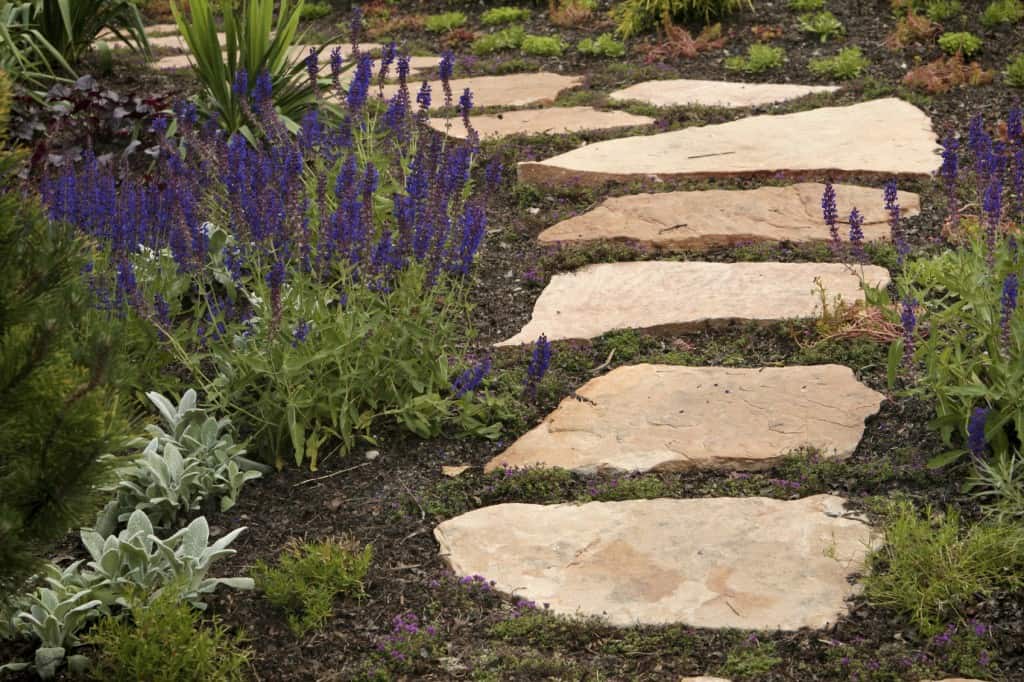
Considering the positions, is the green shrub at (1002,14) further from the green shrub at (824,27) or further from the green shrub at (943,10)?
the green shrub at (824,27)

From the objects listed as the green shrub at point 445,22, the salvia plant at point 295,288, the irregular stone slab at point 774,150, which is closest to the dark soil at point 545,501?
the salvia plant at point 295,288

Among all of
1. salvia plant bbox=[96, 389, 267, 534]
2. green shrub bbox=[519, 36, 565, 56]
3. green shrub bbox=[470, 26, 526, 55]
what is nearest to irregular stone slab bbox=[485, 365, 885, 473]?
salvia plant bbox=[96, 389, 267, 534]

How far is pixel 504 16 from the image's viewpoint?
8.66 metres

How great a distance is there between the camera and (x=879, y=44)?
7148 mm

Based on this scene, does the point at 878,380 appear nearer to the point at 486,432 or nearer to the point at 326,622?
the point at 486,432

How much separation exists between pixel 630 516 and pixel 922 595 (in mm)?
793

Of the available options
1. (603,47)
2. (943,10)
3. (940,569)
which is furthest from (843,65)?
(940,569)

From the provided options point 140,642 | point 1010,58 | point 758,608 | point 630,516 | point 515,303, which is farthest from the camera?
point 1010,58

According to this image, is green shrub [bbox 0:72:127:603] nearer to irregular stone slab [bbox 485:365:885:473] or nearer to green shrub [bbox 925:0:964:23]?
irregular stone slab [bbox 485:365:885:473]

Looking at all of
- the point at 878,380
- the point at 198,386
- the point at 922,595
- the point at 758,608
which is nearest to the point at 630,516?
the point at 758,608

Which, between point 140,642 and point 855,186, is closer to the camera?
point 140,642

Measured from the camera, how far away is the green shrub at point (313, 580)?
282cm

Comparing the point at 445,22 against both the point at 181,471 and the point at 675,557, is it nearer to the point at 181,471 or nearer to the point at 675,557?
the point at 181,471

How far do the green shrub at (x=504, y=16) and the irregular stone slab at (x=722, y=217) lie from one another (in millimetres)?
3776
